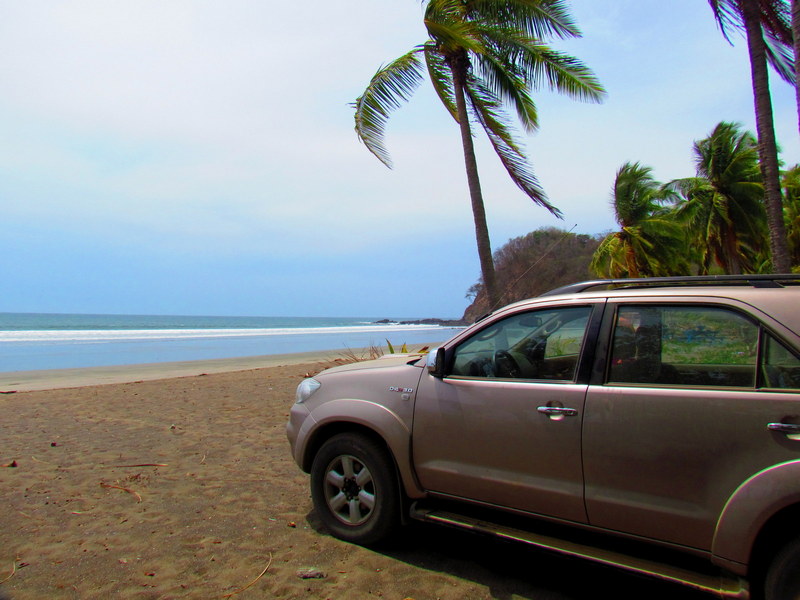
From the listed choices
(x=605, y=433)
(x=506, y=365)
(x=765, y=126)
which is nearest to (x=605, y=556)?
(x=605, y=433)

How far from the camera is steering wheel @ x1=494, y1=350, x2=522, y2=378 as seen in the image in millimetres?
3590

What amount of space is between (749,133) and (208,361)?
1057 inches

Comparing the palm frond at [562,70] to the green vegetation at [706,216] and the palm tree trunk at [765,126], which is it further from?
the green vegetation at [706,216]

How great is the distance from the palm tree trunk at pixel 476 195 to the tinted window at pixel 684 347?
291 inches

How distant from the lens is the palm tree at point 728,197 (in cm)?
2688

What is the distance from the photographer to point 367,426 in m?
3.94

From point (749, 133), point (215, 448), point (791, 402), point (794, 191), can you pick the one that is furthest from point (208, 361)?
point (794, 191)

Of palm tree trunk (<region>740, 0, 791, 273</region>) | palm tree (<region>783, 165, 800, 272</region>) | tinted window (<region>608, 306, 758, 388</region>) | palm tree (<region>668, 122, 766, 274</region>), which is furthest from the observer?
palm tree (<region>783, 165, 800, 272</region>)

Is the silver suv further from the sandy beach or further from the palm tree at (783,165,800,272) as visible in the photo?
the palm tree at (783,165,800,272)

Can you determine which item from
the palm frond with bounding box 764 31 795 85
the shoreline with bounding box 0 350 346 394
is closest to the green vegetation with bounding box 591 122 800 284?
the palm frond with bounding box 764 31 795 85

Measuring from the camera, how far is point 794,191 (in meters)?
29.8

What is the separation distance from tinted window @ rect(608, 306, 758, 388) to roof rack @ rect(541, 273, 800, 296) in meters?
0.18

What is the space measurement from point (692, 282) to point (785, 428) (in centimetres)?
91

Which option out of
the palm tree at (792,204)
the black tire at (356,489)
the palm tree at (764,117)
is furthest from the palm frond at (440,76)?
the palm tree at (792,204)
